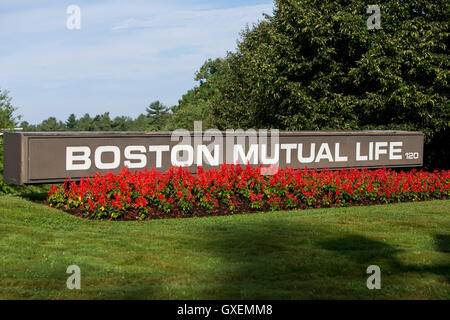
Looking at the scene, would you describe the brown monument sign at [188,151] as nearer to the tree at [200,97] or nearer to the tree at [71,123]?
the tree at [200,97]

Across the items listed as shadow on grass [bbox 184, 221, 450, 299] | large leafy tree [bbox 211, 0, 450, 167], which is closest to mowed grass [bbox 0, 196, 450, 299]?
shadow on grass [bbox 184, 221, 450, 299]

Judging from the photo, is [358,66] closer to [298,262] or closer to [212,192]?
[212,192]

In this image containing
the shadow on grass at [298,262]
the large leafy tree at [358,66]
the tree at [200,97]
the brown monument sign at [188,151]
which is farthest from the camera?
the tree at [200,97]

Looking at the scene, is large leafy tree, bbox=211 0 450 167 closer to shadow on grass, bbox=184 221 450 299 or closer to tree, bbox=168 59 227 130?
shadow on grass, bbox=184 221 450 299

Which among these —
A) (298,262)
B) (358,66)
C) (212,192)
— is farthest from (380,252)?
(358,66)

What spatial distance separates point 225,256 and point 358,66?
1857cm

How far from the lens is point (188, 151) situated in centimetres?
1526

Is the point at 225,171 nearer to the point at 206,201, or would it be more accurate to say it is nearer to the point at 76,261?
the point at 206,201

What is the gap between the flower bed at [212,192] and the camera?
12.5 m

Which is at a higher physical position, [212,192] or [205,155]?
[205,155]

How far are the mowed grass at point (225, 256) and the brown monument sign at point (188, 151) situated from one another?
141 centimetres

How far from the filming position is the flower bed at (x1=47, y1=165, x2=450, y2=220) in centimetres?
1254

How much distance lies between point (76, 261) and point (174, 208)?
5.30m

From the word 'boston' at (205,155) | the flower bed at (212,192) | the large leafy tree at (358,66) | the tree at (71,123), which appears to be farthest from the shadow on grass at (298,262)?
the tree at (71,123)
